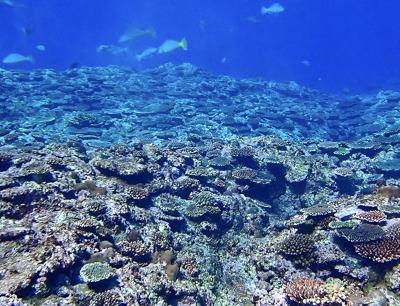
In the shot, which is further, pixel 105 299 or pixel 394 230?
pixel 394 230

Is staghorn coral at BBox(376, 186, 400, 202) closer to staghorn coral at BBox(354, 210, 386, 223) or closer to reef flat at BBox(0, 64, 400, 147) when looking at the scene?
staghorn coral at BBox(354, 210, 386, 223)

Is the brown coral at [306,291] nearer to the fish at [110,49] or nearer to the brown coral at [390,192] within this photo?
the brown coral at [390,192]

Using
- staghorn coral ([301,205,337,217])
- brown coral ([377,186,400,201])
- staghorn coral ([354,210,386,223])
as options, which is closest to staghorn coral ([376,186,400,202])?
brown coral ([377,186,400,201])

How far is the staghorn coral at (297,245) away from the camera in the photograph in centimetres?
864

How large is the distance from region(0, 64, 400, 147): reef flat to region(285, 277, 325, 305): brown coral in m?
14.6

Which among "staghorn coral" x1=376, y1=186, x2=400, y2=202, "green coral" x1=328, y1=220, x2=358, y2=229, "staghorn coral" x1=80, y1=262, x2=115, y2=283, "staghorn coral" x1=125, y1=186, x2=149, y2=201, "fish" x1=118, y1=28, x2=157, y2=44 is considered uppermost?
"fish" x1=118, y1=28, x2=157, y2=44

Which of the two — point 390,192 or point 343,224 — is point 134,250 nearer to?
point 343,224

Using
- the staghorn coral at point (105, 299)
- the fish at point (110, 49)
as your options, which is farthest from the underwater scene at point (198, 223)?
the fish at point (110, 49)

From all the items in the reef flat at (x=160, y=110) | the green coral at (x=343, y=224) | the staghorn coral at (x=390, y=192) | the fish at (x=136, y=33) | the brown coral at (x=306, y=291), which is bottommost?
the brown coral at (x=306, y=291)

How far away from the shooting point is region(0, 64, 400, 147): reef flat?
23531 millimetres

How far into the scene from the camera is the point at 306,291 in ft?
23.4

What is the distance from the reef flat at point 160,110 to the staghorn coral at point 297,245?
516 inches

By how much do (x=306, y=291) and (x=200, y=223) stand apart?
4773 mm

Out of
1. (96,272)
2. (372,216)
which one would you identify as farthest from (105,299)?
(372,216)
